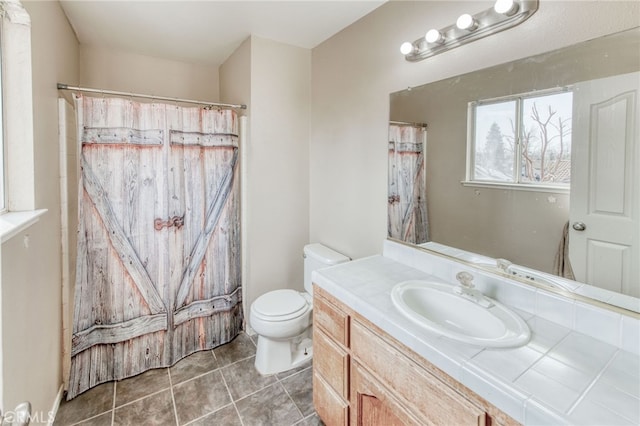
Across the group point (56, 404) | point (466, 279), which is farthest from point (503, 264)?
point (56, 404)

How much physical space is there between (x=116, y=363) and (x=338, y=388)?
5.11 feet

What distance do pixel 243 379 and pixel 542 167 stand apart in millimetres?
2060

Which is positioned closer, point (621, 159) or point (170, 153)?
point (621, 159)

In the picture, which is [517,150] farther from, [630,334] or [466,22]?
[630,334]

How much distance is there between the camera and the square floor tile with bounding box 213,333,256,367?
2.23 m

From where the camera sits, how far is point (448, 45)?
1464 millimetres

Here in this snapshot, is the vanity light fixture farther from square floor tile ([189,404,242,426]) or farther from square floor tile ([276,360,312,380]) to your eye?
square floor tile ([189,404,242,426])

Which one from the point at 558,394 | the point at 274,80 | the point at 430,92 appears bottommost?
the point at 558,394

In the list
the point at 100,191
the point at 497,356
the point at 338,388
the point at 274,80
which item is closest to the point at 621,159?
the point at 497,356

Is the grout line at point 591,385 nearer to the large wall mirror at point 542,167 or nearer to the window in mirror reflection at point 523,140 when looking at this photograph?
the large wall mirror at point 542,167

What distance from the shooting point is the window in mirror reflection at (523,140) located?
44.2 inches

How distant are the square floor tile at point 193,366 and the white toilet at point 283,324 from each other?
0.36 metres

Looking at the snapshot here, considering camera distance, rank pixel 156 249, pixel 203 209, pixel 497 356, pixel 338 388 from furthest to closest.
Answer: pixel 203 209 < pixel 156 249 < pixel 338 388 < pixel 497 356

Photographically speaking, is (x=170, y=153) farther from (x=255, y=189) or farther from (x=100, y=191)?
(x=255, y=189)
